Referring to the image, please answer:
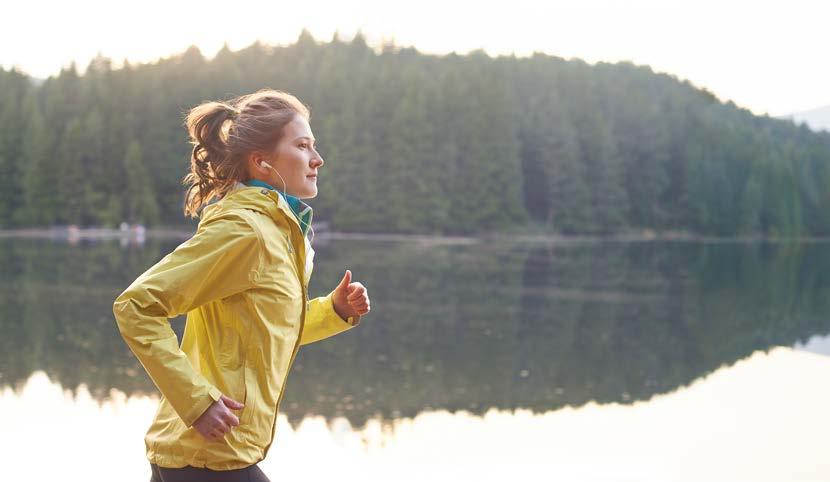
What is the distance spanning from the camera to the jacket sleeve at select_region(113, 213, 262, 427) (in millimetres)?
2027

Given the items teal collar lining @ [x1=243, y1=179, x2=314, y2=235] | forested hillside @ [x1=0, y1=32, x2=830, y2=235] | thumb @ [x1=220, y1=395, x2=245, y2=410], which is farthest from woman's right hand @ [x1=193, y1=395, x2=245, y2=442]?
forested hillside @ [x1=0, y1=32, x2=830, y2=235]

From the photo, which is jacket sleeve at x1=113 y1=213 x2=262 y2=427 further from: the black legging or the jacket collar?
the black legging

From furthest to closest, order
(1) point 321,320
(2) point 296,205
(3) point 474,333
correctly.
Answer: (3) point 474,333
(1) point 321,320
(2) point 296,205

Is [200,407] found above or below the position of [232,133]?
below

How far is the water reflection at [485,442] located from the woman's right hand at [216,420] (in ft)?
18.0

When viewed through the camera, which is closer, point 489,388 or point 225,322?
point 225,322

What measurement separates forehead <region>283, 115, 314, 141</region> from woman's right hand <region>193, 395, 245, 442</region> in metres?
0.68

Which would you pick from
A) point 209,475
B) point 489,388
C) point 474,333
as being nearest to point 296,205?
point 209,475

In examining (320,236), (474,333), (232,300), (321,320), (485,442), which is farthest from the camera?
(320,236)

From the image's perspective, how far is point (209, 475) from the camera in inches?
85.8

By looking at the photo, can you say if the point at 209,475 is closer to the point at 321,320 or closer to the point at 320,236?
the point at 321,320

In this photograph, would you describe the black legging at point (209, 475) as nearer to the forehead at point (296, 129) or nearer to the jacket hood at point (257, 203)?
the jacket hood at point (257, 203)

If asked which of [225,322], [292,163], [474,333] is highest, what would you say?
[292,163]

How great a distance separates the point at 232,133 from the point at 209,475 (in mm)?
840
